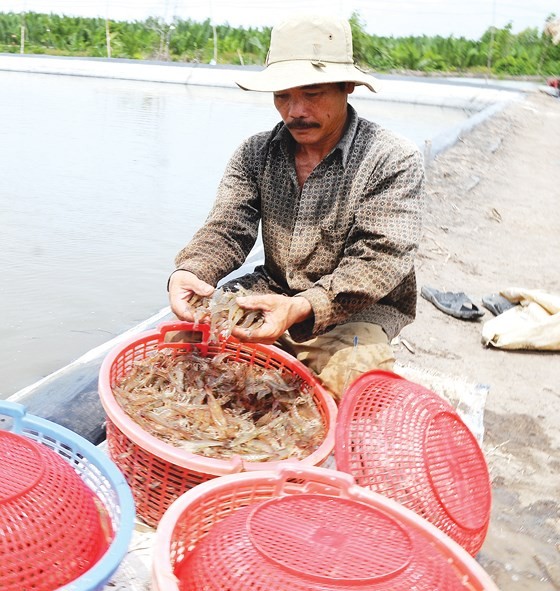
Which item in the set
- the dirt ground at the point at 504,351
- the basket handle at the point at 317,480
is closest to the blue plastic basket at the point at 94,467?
the basket handle at the point at 317,480

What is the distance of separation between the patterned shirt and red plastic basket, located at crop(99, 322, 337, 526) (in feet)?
0.72

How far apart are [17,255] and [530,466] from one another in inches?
Answer: 143

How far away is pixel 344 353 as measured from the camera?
8.44ft

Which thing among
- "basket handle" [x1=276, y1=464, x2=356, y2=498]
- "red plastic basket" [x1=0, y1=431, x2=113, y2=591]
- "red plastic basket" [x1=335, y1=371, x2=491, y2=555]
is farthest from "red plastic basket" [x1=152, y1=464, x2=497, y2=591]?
"red plastic basket" [x1=335, y1=371, x2=491, y2=555]

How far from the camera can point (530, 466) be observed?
2748 millimetres

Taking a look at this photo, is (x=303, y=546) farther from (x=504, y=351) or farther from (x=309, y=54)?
(x=504, y=351)

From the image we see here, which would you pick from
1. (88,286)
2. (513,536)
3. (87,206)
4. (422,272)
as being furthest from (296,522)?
(87,206)

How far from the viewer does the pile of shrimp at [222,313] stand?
2225mm

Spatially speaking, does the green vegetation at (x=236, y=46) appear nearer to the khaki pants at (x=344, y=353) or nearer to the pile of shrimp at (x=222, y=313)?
the khaki pants at (x=344, y=353)

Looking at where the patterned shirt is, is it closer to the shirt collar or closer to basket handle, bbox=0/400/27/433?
the shirt collar

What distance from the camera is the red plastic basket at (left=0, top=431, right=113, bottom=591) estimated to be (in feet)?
4.38

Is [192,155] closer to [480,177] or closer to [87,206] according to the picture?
[87,206]

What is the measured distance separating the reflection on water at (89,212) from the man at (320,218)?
138 cm

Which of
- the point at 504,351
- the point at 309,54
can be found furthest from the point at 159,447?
the point at 504,351
